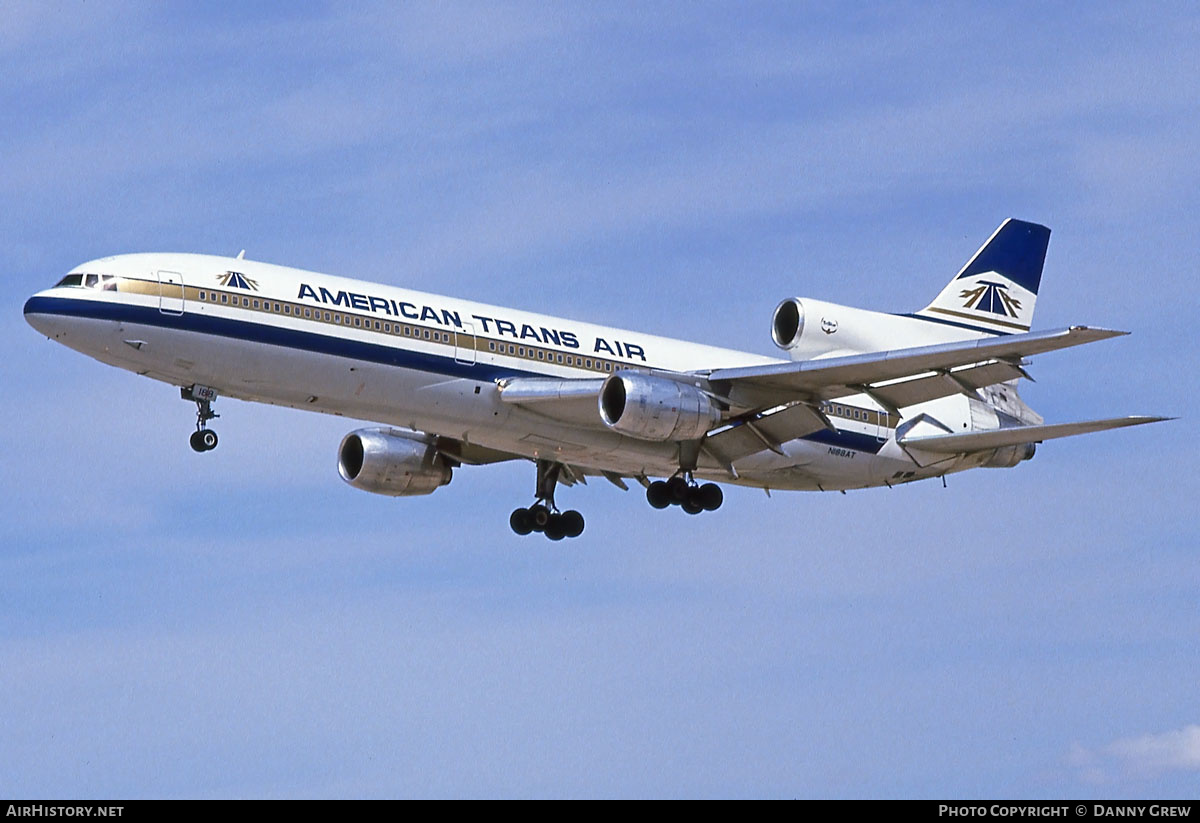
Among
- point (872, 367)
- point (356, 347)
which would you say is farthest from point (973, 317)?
point (356, 347)

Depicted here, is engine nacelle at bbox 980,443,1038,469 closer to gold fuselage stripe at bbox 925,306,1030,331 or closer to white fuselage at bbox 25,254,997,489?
gold fuselage stripe at bbox 925,306,1030,331

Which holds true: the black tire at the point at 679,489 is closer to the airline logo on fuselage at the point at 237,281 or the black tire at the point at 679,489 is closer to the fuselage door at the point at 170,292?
the airline logo on fuselage at the point at 237,281

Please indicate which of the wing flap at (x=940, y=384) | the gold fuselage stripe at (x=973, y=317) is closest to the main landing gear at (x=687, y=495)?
the wing flap at (x=940, y=384)

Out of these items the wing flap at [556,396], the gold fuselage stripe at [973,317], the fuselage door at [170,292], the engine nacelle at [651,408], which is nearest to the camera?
the fuselage door at [170,292]

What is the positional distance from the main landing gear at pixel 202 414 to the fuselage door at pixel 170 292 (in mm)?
2023

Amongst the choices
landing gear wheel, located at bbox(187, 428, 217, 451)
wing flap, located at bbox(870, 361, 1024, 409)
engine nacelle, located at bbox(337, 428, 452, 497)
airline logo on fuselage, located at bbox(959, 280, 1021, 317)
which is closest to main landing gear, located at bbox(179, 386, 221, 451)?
landing gear wheel, located at bbox(187, 428, 217, 451)

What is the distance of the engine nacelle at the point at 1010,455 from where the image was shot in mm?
47562

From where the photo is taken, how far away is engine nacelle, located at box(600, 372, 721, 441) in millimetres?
40750

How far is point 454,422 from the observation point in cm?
4156

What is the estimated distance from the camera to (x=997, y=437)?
150 feet

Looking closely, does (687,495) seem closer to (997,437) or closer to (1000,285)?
(997,437)

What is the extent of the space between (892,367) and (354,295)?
12214 mm

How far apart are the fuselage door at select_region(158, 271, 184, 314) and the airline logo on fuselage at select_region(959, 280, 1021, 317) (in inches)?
893

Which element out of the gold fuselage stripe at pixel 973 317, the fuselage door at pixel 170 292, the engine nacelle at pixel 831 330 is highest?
the gold fuselage stripe at pixel 973 317
